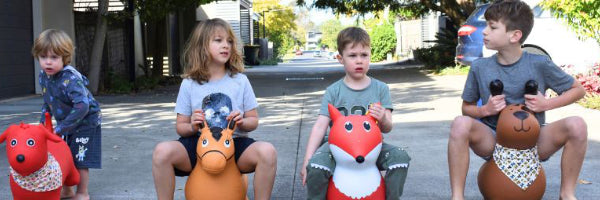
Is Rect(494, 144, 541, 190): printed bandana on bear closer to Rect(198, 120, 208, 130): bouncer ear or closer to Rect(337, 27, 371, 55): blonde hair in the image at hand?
Rect(337, 27, 371, 55): blonde hair

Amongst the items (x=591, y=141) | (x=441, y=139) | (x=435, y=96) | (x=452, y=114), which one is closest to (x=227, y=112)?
(x=441, y=139)

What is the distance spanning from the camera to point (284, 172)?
5.07 metres

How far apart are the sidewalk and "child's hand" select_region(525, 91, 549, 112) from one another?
88 cm

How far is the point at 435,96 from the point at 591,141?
195 inches

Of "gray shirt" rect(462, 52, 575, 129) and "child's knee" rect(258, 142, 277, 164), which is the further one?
"gray shirt" rect(462, 52, 575, 129)

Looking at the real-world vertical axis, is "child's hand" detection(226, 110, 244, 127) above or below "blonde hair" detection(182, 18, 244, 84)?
below

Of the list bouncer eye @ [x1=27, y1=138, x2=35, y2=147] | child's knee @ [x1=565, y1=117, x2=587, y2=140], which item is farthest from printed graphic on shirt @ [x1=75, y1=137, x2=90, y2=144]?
child's knee @ [x1=565, y1=117, x2=587, y2=140]

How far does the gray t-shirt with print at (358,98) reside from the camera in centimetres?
362

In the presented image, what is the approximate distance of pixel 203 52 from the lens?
12.3 feet

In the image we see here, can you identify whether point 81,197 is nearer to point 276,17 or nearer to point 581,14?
point 581,14

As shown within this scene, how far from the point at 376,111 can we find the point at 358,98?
0.91 feet

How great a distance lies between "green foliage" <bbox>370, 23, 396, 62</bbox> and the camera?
38.9 metres

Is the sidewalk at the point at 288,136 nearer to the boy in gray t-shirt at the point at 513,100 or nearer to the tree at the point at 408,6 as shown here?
the boy in gray t-shirt at the point at 513,100

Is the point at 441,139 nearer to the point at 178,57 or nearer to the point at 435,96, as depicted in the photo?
the point at 435,96
